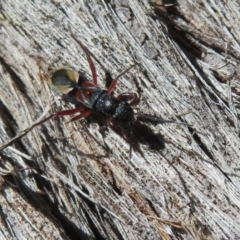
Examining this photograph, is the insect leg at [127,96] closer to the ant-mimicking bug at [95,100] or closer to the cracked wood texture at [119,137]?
the ant-mimicking bug at [95,100]

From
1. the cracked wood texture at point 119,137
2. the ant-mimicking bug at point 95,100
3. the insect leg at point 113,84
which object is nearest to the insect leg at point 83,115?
the ant-mimicking bug at point 95,100

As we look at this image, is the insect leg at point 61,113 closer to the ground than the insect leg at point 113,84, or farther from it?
farther from it

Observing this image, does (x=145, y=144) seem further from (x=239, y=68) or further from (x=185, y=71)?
(x=239, y=68)

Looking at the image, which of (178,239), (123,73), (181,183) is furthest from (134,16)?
(178,239)

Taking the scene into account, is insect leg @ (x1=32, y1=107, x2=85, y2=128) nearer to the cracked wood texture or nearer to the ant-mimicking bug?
the ant-mimicking bug

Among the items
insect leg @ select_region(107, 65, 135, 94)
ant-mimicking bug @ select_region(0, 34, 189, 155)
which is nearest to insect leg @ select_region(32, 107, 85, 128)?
ant-mimicking bug @ select_region(0, 34, 189, 155)

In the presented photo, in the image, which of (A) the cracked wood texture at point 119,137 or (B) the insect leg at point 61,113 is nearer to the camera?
(A) the cracked wood texture at point 119,137

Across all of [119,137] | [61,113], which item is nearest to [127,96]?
[119,137]
